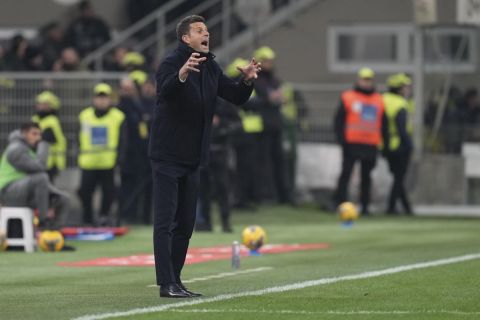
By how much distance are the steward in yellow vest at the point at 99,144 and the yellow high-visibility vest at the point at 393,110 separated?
15.9 ft

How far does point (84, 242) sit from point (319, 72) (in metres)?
11.7

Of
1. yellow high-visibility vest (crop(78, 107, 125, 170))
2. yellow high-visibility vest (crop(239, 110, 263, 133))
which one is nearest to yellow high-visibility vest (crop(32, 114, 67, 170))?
yellow high-visibility vest (crop(78, 107, 125, 170))

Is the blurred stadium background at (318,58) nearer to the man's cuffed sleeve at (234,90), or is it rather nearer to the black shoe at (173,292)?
the man's cuffed sleeve at (234,90)

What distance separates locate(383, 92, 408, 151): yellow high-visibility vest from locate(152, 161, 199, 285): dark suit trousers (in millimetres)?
13498

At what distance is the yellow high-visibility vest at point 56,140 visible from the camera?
2334cm

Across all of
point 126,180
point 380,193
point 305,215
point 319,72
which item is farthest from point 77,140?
point 319,72

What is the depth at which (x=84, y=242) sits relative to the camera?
780 inches

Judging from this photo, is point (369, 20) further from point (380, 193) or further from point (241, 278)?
point (241, 278)

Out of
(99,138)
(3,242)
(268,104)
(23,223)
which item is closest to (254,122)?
(268,104)

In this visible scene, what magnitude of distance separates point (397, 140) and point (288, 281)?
41.3 ft

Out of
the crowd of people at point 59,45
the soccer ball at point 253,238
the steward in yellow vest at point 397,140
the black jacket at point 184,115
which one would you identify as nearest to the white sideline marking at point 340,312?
the black jacket at point 184,115

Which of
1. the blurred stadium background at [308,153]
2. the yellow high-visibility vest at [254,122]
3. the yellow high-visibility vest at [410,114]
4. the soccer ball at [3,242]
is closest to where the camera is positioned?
the blurred stadium background at [308,153]

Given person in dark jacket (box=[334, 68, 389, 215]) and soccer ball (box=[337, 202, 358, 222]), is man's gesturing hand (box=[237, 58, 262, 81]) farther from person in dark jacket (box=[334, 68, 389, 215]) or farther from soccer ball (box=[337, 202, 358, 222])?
person in dark jacket (box=[334, 68, 389, 215])

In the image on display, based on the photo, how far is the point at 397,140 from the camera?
25.5 metres
